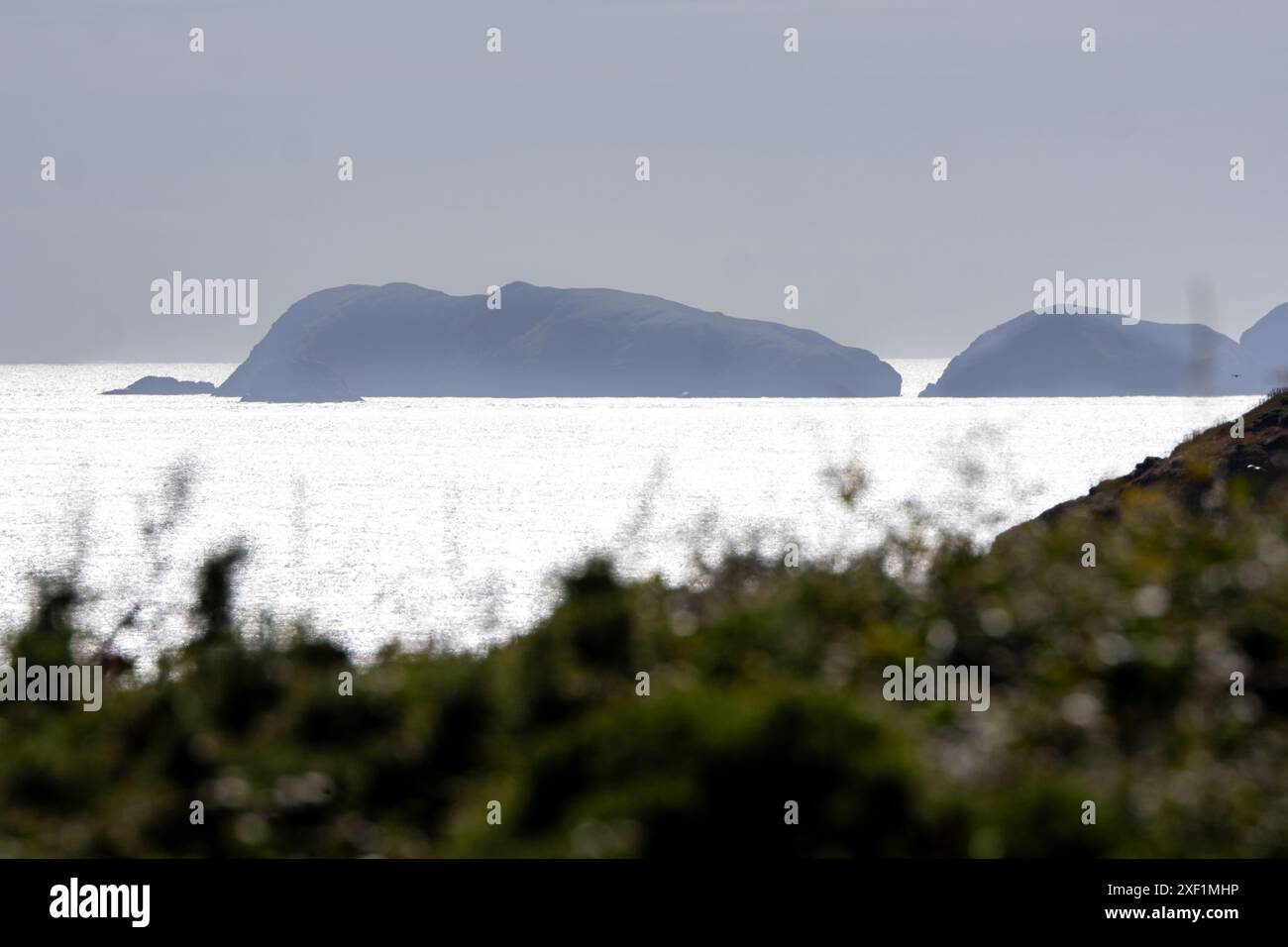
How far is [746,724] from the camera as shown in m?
5.25

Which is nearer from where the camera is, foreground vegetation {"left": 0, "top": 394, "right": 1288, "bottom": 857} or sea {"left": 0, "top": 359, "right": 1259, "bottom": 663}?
foreground vegetation {"left": 0, "top": 394, "right": 1288, "bottom": 857}

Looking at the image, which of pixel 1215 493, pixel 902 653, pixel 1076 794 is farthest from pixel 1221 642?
pixel 1215 493

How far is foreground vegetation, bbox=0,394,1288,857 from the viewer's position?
16.7ft

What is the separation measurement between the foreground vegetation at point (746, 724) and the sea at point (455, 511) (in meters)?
0.61

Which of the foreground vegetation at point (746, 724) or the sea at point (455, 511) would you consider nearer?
the foreground vegetation at point (746, 724)

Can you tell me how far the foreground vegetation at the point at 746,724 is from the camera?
5.08 meters

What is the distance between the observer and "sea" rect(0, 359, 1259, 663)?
1016 cm

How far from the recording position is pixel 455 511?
32.3 feet

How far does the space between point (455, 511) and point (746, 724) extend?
4961mm

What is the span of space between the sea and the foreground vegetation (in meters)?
0.61

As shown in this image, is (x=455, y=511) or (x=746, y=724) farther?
(x=455, y=511)

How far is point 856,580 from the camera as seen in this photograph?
29.8ft
